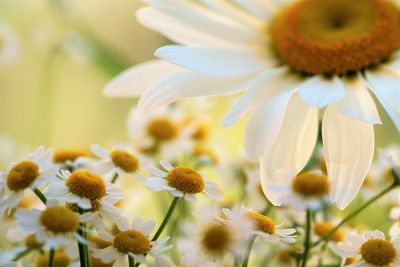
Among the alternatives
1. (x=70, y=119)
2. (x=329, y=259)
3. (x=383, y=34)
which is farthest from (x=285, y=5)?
(x=70, y=119)

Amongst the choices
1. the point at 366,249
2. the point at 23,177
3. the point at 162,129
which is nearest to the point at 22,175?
the point at 23,177

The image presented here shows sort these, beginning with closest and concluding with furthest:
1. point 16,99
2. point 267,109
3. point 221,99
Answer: point 267,109 → point 221,99 → point 16,99

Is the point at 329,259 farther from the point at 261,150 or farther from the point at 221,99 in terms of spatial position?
the point at 221,99

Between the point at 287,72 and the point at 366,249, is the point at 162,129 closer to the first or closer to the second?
the point at 287,72

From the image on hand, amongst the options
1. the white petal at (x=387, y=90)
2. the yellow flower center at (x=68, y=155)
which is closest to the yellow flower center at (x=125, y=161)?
the yellow flower center at (x=68, y=155)

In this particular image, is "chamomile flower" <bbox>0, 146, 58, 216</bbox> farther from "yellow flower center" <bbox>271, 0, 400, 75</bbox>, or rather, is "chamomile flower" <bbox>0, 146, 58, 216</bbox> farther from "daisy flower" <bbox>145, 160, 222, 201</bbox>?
"yellow flower center" <bbox>271, 0, 400, 75</bbox>

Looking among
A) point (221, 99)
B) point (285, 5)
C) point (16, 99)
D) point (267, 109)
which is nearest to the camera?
point (267, 109)
